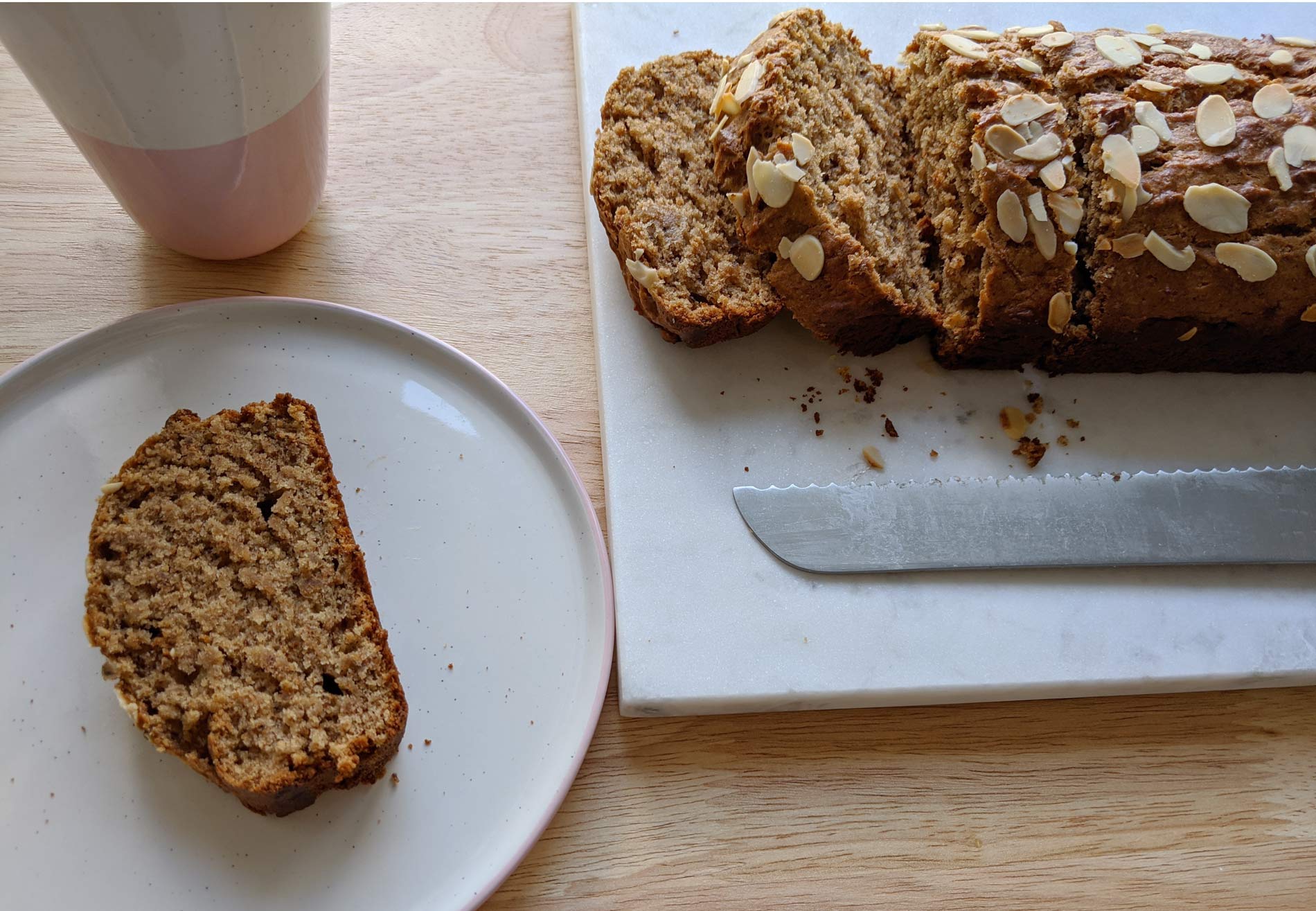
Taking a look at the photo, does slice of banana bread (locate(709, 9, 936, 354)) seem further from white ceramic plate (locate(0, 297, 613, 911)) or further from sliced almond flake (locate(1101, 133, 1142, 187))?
white ceramic plate (locate(0, 297, 613, 911))

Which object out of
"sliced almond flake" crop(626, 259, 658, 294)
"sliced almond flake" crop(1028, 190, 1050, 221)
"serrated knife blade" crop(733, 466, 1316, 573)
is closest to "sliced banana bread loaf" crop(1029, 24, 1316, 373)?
"sliced almond flake" crop(1028, 190, 1050, 221)

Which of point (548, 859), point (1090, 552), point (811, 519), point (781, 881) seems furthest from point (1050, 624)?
point (548, 859)

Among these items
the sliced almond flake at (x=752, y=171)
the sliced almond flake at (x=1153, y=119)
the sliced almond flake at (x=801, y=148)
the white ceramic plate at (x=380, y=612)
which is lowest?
the white ceramic plate at (x=380, y=612)

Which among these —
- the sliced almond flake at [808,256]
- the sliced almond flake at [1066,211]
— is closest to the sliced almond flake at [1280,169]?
the sliced almond flake at [1066,211]

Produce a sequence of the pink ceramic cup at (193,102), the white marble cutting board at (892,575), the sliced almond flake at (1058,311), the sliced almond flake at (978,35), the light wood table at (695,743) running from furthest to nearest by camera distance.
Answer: the sliced almond flake at (978,35) < the sliced almond flake at (1058,311) < the white marble cutting board at (892,575) < the light wood table at (695,743) < the pink ceramic cup at (193,102)

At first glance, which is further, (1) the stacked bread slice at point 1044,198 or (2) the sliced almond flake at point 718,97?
(2) the sliced almond flake at point 718,97

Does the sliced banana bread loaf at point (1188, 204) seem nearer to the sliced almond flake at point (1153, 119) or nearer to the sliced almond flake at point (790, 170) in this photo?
the sliced almond flake at point (1153, 119)
